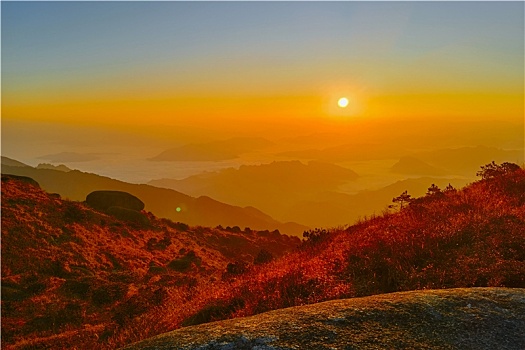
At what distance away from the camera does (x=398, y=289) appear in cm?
706

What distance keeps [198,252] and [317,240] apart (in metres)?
27.7

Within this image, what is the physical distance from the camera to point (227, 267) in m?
19.8

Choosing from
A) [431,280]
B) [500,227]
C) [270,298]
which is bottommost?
[270,298]

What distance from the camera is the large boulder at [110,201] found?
166 ft

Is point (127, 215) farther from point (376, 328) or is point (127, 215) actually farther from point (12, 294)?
point (376, 328)

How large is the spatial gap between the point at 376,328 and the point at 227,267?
55.4 feet

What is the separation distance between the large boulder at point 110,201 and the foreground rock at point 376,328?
49.3 meters

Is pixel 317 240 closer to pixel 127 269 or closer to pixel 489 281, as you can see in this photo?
pixel 489 281

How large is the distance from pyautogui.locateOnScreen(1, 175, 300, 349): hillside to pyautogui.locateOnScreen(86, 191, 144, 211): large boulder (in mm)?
5163

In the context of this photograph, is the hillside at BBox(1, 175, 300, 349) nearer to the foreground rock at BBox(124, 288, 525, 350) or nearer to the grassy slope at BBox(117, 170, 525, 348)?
the grassy slope at BBox(117, 170, 525, 348)

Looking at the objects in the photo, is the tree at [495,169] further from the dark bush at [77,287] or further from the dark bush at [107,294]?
the dark bush at [77,287]

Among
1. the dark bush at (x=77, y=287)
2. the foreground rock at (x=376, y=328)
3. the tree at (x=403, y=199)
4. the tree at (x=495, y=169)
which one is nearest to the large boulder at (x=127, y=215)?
the dark bush at (x=77, y=287)

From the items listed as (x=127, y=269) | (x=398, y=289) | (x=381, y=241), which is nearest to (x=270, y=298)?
(x=398, y=289)

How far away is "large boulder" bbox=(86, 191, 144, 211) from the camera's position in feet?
166
